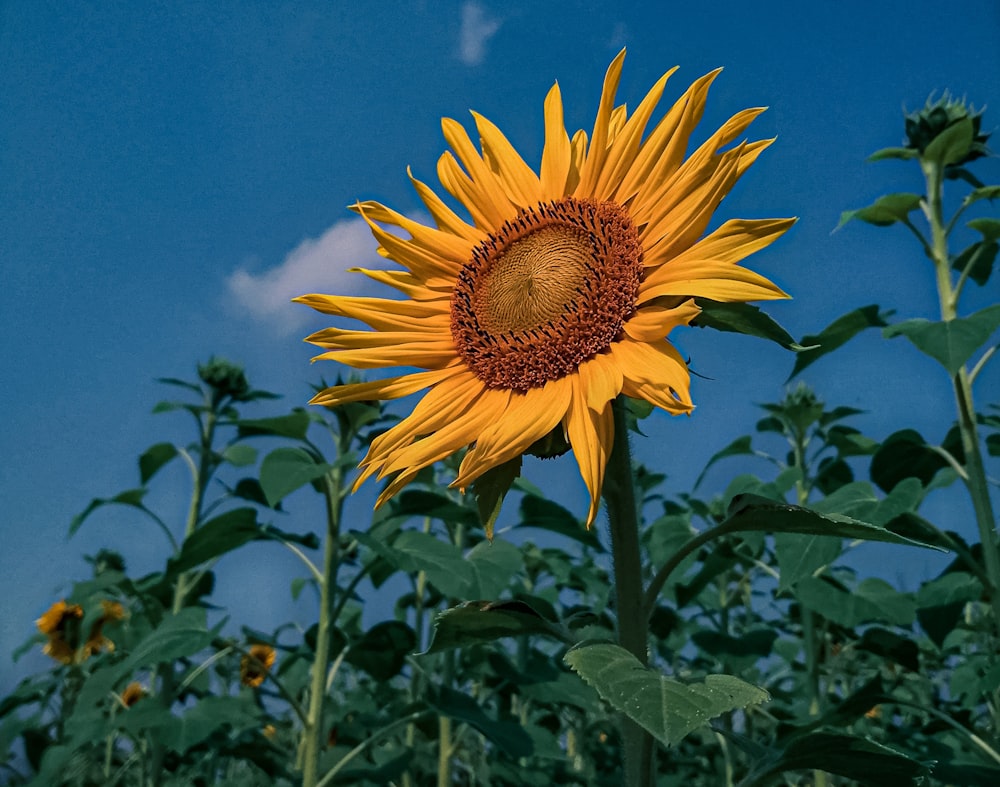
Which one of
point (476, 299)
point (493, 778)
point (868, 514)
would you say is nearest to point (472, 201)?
point (476, 299)

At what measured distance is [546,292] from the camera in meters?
1.58

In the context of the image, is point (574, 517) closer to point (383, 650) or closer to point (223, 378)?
point (383, 650)

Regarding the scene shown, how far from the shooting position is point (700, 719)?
1037 mm

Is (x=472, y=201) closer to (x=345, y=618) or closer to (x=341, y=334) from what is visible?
(x=341, y=334)

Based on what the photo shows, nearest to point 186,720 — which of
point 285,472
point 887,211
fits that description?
point 285,472

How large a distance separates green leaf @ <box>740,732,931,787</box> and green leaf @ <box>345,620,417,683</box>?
90.8 inches

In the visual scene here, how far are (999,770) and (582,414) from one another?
69.4 inches

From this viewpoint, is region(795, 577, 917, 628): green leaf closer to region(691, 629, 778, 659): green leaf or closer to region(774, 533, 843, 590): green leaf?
region(691, 629, 778, 659): green leaf

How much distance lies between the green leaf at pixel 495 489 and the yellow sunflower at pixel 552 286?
0.09 ft

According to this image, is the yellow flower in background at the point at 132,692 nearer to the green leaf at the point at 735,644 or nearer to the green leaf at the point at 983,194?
the green leaf at the point at 735,644

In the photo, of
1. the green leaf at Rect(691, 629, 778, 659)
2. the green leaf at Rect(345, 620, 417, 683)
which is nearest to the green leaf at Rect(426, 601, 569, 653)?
the green leaf at Rect(345, 620, 417, 683)

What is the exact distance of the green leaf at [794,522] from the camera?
1.18m

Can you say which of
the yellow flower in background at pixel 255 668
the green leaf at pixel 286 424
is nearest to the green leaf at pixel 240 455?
the green leaf at pixel 286 424

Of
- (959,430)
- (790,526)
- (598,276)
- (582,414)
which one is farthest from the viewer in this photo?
(959,430)
